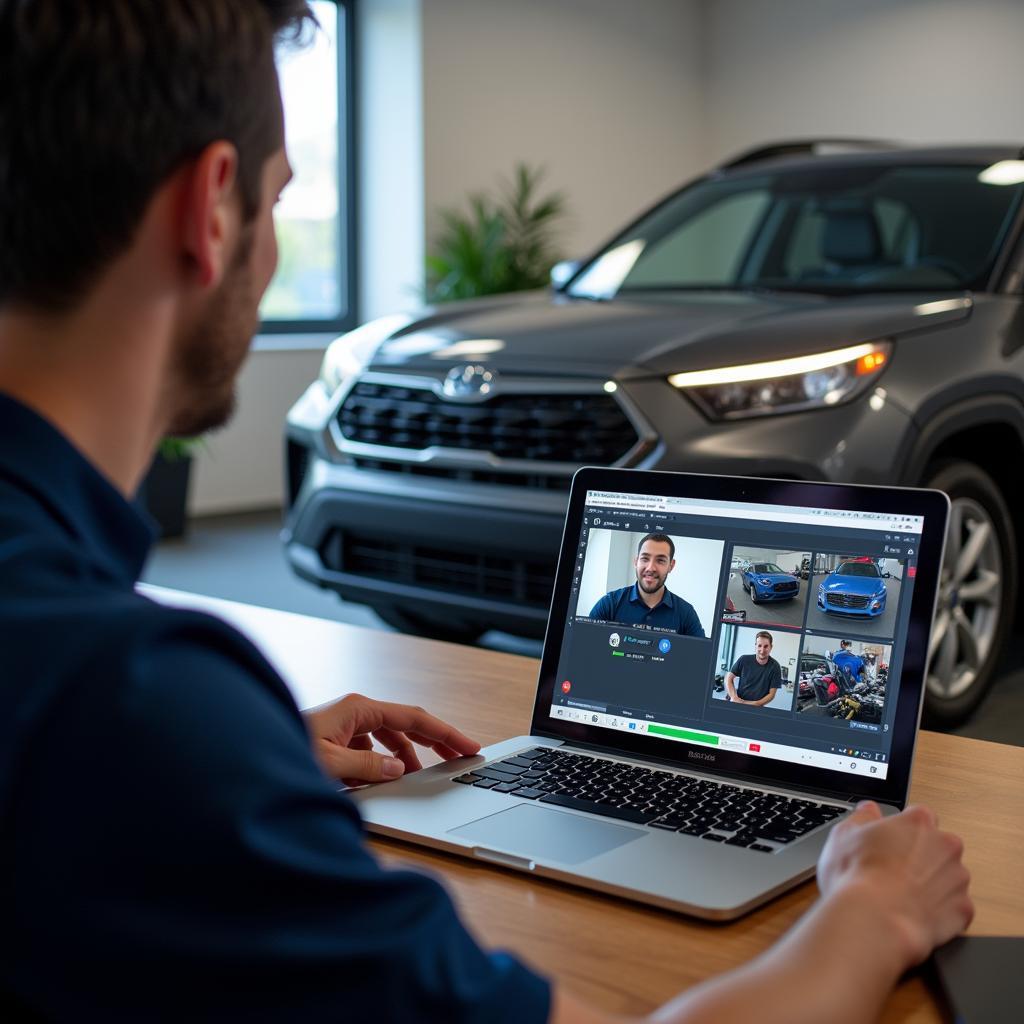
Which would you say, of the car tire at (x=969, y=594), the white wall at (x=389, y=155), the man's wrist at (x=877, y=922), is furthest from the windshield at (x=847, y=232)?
the white wall at (x=389, y=155)

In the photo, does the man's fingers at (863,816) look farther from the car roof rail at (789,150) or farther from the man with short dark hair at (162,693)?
the car roof rail at (789,150)

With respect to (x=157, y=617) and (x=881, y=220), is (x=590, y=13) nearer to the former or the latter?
(x=881, y=220)

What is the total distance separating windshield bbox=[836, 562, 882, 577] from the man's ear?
68 centimetres

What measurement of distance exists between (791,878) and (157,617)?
583mm

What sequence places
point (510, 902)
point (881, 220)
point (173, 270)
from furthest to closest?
point (881, 220)
point (510, 902)
point (173, 270)

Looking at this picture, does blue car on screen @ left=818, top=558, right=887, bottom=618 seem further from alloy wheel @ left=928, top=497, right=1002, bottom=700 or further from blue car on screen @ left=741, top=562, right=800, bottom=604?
alloy wheel @ left=928, top=497, right=1002, bottom=700

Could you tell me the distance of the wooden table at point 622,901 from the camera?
89cm

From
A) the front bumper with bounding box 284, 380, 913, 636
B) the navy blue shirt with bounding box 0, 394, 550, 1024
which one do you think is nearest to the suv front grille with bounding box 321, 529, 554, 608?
the front bumper with bounding box 284, 380, 913, 636

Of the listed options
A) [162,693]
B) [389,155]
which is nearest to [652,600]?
[162,693]

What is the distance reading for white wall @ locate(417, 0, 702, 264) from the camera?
26.5 feet

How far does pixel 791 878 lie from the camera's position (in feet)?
3.32

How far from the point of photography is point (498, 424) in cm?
322

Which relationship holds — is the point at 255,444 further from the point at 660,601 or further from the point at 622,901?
the point at 622,901

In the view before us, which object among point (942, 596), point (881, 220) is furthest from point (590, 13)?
point (942, 596)
